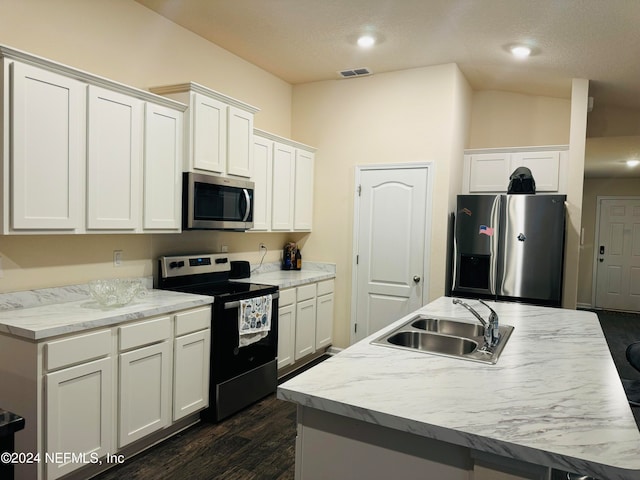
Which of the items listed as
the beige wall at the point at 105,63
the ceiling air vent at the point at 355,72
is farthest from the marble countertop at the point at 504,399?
the ceiling air vent at the point at 355,72

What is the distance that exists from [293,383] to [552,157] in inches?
148

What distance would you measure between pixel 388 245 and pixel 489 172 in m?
1.25

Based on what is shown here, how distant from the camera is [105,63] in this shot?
116 inches

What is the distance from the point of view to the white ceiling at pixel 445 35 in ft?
9.57

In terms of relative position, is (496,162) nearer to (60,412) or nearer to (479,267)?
(479,267)

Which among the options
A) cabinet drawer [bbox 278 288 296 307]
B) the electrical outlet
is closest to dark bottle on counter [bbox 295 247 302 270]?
cabinet drawer [bbox 278 288 296 307]

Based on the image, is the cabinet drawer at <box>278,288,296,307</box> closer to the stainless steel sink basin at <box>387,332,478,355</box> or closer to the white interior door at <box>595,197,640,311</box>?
the stainless steel sink basin at <box>387,332,478,355</box>

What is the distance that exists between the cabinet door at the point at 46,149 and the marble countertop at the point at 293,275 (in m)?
1.76

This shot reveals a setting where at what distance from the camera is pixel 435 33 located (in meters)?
3.40

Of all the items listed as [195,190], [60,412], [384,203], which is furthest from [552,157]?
[60,412]

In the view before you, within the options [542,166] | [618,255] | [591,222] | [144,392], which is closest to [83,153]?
[144,392]

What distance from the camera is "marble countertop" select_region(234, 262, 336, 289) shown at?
3.97 meters

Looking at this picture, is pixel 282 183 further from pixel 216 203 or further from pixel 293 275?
pixel 216 203

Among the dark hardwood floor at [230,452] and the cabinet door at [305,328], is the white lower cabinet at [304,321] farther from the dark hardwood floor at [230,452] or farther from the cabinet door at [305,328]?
the dark hardwood floor at [230,452]
